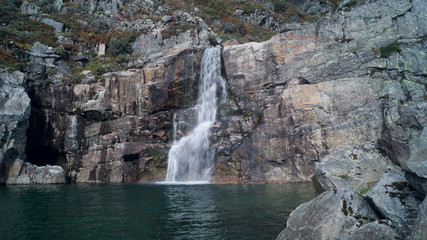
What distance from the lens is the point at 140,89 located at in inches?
1276

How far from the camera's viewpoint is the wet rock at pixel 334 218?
19.4ft

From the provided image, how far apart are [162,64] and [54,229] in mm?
25003

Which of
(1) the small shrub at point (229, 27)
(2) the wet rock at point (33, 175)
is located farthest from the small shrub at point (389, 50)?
(2) the wet rock at point (33, 175)

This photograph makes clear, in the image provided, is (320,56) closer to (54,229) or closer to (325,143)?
(325,143)

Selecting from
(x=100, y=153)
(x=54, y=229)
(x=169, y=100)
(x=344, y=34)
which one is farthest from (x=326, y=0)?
(x=54, y=229)

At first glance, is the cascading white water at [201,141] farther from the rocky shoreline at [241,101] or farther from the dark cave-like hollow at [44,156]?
the dark cave-like hollow at [44,156]

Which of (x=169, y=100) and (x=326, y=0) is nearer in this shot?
(x=169, y=100)

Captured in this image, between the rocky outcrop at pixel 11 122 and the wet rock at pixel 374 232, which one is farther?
the rocky outcrop at pixel 11 122

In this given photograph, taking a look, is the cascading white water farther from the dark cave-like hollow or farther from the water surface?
the dark cave-like hollow

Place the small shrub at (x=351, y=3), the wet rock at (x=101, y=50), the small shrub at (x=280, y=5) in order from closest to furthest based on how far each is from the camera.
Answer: the small shrub at (x=351, y=3)
the wet rock at (x=101, y=50)
the small shrub at (x=280, y=5)

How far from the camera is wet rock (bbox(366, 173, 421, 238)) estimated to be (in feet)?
18.3

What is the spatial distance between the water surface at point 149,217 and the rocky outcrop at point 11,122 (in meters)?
11.6

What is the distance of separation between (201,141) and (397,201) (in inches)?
880

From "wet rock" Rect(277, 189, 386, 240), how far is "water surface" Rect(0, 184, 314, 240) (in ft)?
6.53
